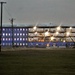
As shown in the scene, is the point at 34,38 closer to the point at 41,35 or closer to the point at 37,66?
the point at 41,35

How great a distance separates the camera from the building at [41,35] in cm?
16638

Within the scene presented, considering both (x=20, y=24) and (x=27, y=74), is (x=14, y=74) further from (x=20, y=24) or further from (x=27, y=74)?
(x=20, y=24)

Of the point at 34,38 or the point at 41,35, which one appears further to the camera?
the point at 34,38

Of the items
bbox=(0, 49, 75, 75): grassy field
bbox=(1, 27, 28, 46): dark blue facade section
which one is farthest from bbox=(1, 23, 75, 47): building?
bbox=(0, 49, 75, 75): grassy field

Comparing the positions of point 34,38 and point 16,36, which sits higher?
point 16,36

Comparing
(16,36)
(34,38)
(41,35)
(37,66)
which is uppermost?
(41,35)

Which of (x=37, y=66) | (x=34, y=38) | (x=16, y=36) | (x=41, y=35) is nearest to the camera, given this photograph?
(x=37, y=66)

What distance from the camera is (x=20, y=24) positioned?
18175cm

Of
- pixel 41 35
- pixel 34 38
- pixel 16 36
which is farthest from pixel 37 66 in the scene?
pixel 16 36

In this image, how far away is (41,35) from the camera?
550 ft

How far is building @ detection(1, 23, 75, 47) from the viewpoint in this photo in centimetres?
16638

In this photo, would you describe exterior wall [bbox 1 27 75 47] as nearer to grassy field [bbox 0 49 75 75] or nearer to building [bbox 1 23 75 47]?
building [bbox 1 23 75 47]

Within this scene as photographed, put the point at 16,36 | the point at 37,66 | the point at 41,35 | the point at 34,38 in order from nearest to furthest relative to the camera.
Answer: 1. the point at 37,66
2. the point at 41,35
3. the point at 34,38
4. the point at 16,36

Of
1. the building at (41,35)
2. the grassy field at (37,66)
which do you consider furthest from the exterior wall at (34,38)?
the grassy field at (37,66)
